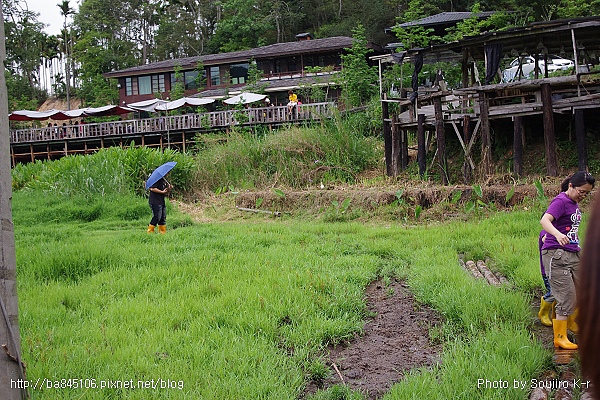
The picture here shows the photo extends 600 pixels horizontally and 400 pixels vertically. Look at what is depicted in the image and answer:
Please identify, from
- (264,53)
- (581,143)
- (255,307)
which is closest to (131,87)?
(264,53)

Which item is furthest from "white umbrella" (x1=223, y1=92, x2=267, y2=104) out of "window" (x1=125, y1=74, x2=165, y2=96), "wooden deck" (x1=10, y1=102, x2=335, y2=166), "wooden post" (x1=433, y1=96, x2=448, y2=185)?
"wooden post" (x1=433, y1=96, x2=448, y2=185)

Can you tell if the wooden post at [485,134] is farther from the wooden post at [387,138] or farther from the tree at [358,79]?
the tree at [358,79]

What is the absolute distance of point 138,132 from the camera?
3067 centimetres

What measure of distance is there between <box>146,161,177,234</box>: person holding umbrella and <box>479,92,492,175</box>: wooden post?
7372 millimetres

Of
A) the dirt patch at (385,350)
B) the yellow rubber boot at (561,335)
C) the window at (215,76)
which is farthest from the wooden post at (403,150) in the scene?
the window at (215,76)

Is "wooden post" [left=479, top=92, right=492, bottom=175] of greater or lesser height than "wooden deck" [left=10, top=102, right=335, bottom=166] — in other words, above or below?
below

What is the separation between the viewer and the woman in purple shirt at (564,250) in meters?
4.93

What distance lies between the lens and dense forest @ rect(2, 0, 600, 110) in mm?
45281

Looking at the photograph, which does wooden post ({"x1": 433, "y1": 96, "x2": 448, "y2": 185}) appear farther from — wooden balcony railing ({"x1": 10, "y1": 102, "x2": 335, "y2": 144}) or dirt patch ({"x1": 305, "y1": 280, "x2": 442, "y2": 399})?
dirt patch ({"x1": 305, "y1": 280, "x2": 442, "y2": 399})

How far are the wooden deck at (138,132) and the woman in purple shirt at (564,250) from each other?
19.7 m

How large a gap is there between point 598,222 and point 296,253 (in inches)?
295

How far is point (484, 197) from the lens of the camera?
12.3m

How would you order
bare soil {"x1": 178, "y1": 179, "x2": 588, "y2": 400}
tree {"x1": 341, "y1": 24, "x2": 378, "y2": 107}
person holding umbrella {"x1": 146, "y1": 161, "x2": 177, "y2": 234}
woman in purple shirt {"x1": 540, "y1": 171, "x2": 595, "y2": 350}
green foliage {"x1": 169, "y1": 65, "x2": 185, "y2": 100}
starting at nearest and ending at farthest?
bare soil {"x1": 178, "y1": 179, "x2": 588, "y2": 400} → woman in purple shirt {"x1": 540, "y1": 171, "x2": 595, "y2": 350} → person holding umbrella {"x1": 146, "y1": 161, "x2": 177, "y2": 234} → tree {"x1": 341, "y1": 24, "x2": 378, "y2": 107} → green foliage {"x1": 169, "y1": 65, "x2": 185, "y2": 100}

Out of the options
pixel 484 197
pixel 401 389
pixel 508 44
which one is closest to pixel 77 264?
pixel 401 389
